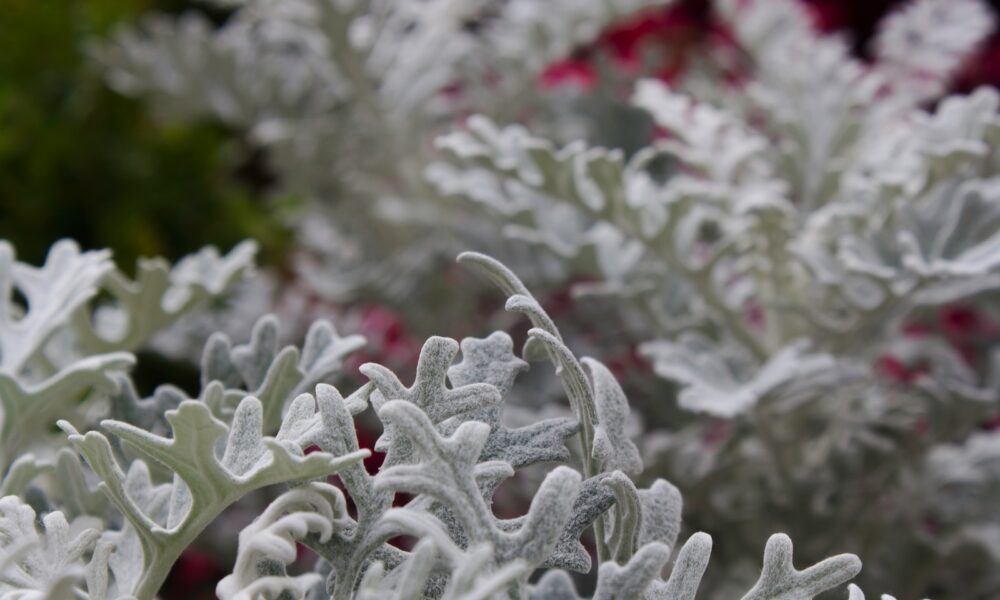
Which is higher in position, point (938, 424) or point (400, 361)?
point (400, 361)

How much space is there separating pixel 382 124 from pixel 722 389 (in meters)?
0.64

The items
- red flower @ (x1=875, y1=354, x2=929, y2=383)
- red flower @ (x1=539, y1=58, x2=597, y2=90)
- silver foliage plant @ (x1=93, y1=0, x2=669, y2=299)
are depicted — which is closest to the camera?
red flower @ (x1=875, y1=354, x2=929, y2=383)

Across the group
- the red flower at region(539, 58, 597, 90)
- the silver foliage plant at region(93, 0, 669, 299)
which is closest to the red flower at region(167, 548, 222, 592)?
the silver foliage plant at region(93, 0, 669, 299)

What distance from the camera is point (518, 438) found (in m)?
0.52

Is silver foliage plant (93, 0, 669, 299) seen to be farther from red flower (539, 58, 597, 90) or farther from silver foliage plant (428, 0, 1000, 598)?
silver foliage plant (428, 0, 1000, 598)

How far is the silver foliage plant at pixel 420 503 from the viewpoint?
1.44 feet

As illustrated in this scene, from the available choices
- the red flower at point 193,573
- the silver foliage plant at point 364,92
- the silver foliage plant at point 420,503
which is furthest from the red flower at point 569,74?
the silver foliage plant at point 420,503

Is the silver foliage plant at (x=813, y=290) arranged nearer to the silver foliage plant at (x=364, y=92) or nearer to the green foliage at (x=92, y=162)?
the silver foliage plant at (x=364, y=92)

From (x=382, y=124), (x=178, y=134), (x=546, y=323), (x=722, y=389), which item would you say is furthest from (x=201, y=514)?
(x=178, y=134)

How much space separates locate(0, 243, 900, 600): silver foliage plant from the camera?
44 centimetres

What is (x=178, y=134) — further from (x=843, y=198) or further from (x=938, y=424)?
(x=938, y=424)

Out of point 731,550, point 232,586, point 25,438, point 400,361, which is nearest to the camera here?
point 232,586

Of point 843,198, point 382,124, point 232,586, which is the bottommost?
point 232,586

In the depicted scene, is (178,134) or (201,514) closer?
(201,514)
